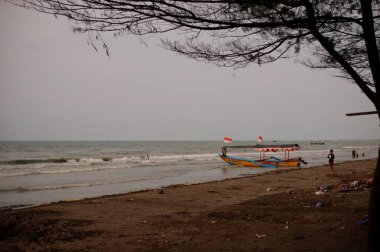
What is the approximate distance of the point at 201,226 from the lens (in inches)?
283

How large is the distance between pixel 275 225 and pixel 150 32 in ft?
16.0

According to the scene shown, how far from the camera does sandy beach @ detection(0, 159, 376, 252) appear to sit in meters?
5.72

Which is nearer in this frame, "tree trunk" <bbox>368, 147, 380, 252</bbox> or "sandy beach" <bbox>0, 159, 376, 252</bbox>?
"tree trunk" <bbox>368, 147, 380, 252</bbox>

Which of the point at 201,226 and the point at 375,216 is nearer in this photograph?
the point at 375,216

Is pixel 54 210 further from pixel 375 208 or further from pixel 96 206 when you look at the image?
pixel 375 208

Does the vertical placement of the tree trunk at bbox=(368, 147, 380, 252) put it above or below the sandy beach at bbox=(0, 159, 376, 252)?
above

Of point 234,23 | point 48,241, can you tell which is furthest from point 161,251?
point 234,23

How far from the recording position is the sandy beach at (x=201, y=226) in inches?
225

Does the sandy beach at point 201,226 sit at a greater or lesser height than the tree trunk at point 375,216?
lesser

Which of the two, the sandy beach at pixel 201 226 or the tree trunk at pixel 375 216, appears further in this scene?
the sandy beach at pixel 201 226

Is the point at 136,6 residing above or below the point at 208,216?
above

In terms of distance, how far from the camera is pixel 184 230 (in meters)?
6.91

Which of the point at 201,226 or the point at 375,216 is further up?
the point at 375,216

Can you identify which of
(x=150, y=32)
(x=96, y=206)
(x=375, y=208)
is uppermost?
(x=150, y=32)
